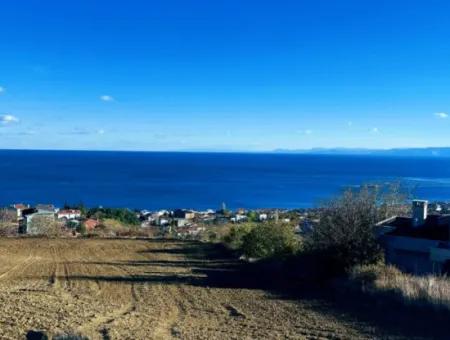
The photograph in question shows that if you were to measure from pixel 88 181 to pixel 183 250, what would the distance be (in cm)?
10936

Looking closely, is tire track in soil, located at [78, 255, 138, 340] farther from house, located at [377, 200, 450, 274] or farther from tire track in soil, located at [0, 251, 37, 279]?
house, located at [377, 200, 450, 274]

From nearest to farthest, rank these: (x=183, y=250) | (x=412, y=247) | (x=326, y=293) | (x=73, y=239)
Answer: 1. (x=326, y=293)
2. (x=412, y=247)
3. (x=183, y=250)
4. (x=73, y=239)

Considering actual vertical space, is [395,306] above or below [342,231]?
below

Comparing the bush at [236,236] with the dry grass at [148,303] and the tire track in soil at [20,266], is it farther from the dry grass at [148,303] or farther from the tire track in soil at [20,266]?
the tire track in soil at [20,266]

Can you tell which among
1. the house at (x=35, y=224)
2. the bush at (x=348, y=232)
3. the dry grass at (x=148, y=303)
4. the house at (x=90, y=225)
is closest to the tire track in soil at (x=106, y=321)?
the dry grass at (x=148, y=303)

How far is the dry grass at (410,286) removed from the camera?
12.2 metres

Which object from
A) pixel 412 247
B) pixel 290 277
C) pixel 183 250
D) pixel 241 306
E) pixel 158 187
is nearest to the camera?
pixel 241 306

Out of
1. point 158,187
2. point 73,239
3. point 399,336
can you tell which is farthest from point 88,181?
point 399,336

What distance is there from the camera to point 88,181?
434ft

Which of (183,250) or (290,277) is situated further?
(183,250)

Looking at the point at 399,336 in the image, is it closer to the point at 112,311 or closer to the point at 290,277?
the point at 112,311

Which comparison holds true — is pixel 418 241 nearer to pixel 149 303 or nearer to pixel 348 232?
pixel 348 232

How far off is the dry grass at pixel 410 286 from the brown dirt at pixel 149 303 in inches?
71.0

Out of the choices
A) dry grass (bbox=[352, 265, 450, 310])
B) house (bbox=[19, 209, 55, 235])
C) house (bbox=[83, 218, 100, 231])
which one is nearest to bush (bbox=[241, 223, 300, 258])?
dry grass (bbox=[352, 265, 450, 310])
